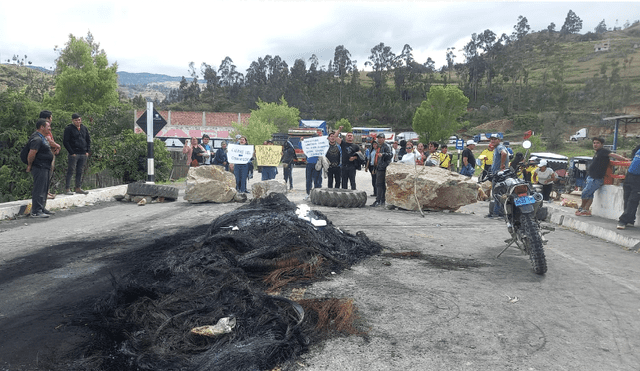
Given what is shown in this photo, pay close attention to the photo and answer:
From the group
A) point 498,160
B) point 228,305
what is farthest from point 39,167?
point 498,160

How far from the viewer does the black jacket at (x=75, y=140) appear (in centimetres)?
1072

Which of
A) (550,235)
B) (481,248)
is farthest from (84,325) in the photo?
(550,235)

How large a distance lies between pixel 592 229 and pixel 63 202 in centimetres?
1156

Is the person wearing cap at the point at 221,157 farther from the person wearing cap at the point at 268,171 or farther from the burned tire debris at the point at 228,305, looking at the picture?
the burned tire debris at the point at 228,305

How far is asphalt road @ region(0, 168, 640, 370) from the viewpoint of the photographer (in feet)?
10.6

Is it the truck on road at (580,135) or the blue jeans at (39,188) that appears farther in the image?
the truck on road at (580,135)

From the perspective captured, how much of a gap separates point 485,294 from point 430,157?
846cm

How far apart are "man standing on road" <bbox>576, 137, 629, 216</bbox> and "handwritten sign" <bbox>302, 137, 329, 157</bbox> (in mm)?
6832

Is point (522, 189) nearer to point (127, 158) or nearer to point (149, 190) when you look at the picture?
point (149, 190)

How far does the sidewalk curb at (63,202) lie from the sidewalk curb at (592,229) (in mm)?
11363

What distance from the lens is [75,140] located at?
10.8 meters

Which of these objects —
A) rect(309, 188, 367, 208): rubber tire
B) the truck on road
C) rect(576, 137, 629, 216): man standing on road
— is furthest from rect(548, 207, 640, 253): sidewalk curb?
the truck on road

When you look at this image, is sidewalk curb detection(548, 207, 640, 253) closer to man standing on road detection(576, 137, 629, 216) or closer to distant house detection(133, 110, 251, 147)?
man standing on road detection(576, 137, 629, 216)

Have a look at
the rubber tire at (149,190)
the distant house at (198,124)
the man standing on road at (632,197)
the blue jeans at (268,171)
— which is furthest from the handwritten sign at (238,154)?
the distant house at (198,124)
